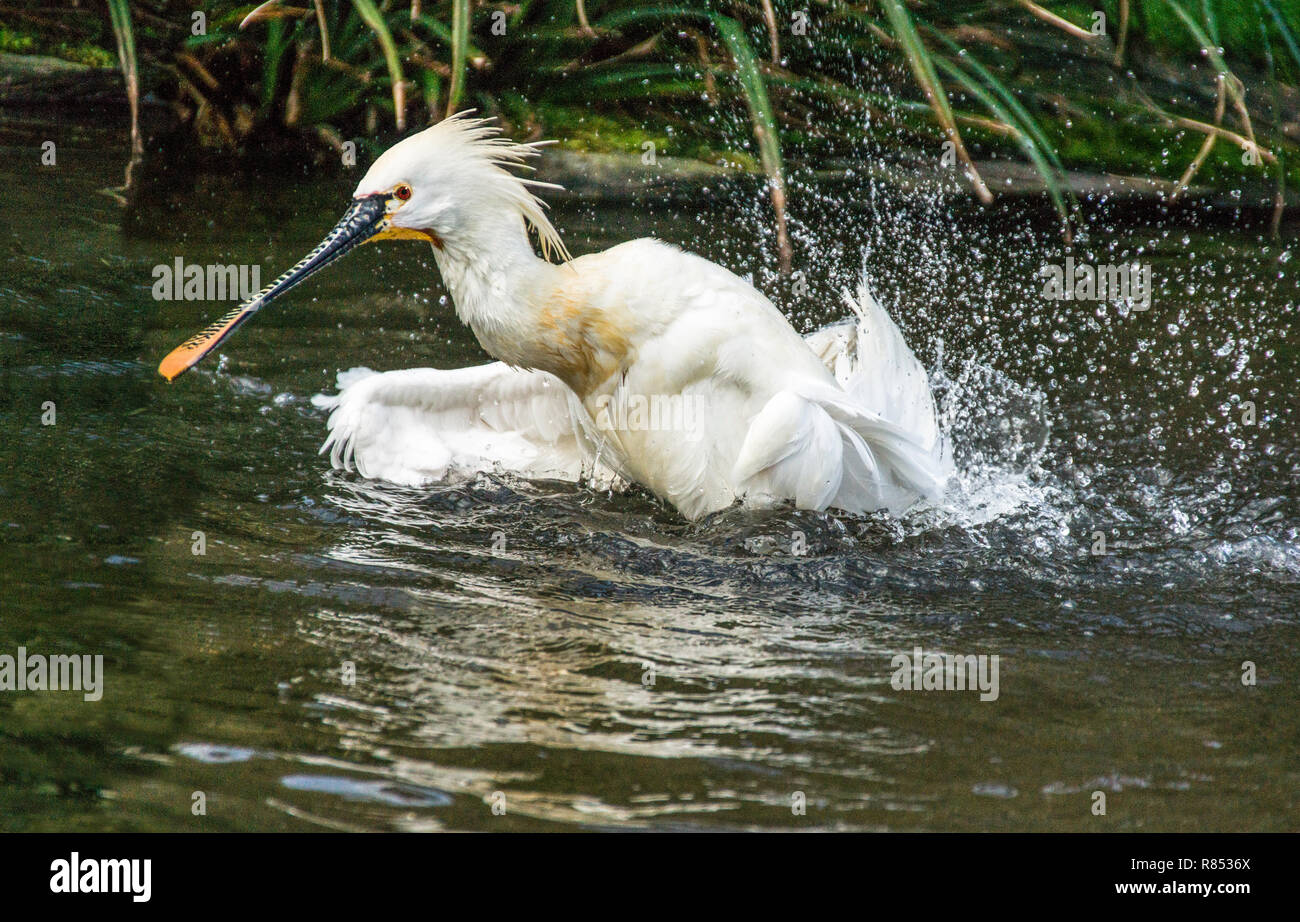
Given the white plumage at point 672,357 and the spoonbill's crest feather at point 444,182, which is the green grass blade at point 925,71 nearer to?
the white plumage at point 672,357

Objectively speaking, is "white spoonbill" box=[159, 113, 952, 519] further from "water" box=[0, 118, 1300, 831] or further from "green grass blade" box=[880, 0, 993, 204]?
"green grass blade" box=[880, 0, 993, 204]

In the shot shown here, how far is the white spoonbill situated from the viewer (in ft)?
14.3

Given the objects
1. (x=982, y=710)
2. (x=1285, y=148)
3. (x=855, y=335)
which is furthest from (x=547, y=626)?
(x=1285, y=148)

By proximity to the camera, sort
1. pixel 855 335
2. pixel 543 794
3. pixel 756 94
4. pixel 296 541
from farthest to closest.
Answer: pixel 756 94
pixel 855 335
pixel 296 541
pixel 543 794

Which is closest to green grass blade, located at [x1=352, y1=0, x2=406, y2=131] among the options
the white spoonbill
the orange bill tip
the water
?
the water

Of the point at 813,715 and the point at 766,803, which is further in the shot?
the point at 813,715

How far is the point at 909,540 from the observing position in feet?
15.2

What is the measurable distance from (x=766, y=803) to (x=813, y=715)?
446 mm

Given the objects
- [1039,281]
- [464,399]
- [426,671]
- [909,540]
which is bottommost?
[426,671]

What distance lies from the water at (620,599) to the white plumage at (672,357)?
208mm

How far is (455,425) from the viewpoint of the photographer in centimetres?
522

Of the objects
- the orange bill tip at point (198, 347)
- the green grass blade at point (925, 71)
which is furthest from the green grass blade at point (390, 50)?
the green grass blade at point (925, 71)

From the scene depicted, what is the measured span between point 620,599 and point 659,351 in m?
0.83

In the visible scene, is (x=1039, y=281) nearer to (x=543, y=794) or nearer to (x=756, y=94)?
(x=756, y=94)
